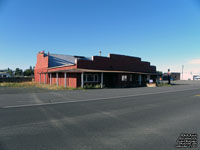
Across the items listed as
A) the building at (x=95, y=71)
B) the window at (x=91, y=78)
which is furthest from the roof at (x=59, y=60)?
the window at (x=91, y=78)

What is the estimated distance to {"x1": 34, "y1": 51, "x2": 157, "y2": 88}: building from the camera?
2164cm

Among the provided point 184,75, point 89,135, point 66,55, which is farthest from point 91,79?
point 184,75

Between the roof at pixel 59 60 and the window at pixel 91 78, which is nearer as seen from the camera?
the window at pixel 91 78

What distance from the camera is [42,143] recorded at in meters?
3.52

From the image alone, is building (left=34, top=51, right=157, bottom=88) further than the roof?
No

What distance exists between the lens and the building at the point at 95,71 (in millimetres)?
21641

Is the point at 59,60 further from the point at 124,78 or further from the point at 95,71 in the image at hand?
the point at 124,78

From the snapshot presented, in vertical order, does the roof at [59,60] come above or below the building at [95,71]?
above

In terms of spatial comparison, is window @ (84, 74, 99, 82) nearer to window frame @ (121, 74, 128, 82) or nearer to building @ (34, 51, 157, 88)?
building @ (34, 51, 157, 88)

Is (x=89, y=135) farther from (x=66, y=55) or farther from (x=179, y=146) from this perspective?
(x=66, y=55)

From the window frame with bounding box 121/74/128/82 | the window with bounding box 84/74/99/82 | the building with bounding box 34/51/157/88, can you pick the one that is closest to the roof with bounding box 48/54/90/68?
the building with bounding box 34/51/157/88

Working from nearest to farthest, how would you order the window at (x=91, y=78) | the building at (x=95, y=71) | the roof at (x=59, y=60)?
the building at (x=95, y=71) < the window at (x=91, y=78) < the roof at (x=59, y=60)

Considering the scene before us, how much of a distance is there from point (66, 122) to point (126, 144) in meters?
2.56

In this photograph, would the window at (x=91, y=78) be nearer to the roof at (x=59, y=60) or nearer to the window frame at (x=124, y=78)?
the window frame at (x=124, y=78)
